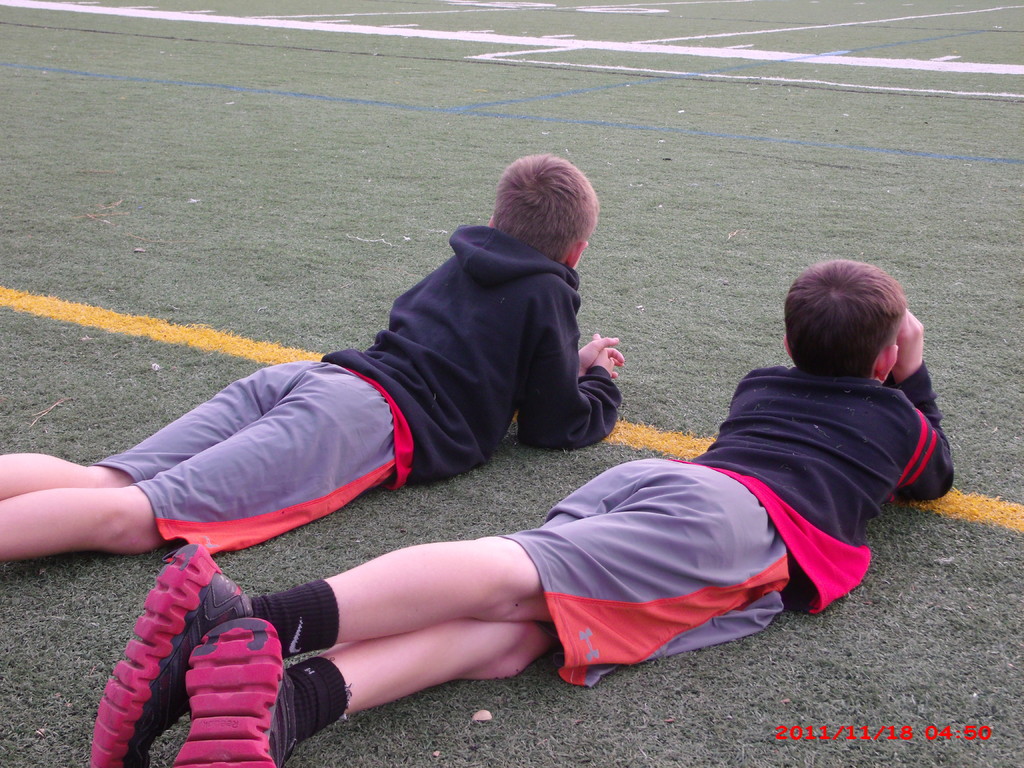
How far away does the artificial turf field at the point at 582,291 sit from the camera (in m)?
1.71

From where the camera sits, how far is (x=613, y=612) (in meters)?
1.77

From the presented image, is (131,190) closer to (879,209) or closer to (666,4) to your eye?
(879,209)

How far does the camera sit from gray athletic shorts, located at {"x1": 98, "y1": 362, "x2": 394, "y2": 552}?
210 cm

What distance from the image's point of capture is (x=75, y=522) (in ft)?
6.54

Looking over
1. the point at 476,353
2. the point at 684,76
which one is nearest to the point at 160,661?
the point at 476,353

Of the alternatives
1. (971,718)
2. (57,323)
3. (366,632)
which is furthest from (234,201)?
(971,718)

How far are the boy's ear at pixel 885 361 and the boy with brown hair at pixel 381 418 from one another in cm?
74

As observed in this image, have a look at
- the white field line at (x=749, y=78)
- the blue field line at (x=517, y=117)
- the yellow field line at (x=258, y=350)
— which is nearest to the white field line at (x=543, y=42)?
the white field line at (x=749, y=78)

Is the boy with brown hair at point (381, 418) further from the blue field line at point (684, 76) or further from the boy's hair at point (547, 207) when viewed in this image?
the blue field line at point (684, 76)

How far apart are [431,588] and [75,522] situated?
83 cm

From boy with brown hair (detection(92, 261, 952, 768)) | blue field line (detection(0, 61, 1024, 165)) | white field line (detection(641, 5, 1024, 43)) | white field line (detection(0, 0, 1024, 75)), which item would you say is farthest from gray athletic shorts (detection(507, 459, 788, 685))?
white field line (detection(641, 5, 1024, 43))

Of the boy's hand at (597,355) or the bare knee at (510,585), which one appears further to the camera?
the boy's hand at (597,355)

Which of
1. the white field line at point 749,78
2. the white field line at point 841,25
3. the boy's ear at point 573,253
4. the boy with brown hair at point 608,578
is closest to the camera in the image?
the boy with brown hair at point 608,578

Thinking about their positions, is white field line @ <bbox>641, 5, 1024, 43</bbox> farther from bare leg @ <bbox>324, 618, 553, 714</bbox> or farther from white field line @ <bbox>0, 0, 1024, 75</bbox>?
bare leg @ <bbox>324, 618, 553, 714</bbox>
